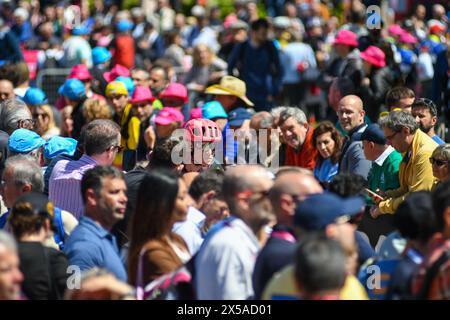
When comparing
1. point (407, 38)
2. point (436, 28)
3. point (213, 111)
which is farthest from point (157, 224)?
point (436, 28)

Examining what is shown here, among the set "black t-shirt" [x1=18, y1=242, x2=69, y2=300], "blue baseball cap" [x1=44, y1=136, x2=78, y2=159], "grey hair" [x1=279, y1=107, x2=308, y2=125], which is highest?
"black t-shirt" [x1=18, y1=242, x2=69, y2=300]

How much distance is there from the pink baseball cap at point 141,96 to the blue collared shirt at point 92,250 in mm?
5255

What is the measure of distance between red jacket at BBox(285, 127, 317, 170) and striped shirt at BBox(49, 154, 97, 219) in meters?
2.69

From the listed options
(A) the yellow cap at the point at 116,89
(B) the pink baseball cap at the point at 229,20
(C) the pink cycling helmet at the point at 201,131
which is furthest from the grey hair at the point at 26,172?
(B) the pink baseball cap at the point at 229,20

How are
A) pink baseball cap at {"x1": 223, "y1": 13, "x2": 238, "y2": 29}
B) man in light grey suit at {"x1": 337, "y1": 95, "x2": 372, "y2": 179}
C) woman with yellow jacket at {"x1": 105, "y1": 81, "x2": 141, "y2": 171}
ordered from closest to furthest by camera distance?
man in light grey suit at {"x1": 337, "y1": 95, "x2": 372, "y2": 179}, woman with yellow jacket at {"x1": 105, "y1": 81, "x2": 141, "y2": 171}, pink baseball cap at {"x1": 223, "y1": 13, "x2": 238, "y2": 29}

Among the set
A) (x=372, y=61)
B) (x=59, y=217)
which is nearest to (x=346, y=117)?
(x=372, y=61)

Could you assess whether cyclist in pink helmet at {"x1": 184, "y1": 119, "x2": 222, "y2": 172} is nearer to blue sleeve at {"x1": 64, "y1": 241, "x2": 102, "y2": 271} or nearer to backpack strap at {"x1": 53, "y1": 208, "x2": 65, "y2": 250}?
backpack strap at {"x1": 53, "y1": 208, "x2": 65, "y2": 250}

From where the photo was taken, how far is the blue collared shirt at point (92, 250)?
6176mm

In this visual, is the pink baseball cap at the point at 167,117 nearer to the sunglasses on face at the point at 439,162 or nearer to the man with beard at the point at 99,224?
the sunglasses on face at the point at 439,162

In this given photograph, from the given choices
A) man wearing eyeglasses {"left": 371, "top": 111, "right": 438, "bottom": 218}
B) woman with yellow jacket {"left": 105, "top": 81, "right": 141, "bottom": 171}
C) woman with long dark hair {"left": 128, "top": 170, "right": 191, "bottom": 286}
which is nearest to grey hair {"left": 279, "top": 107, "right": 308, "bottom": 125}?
man wearing eyeglasses {"left": 371, "top": 111, "right": 438, "bottom": 218}

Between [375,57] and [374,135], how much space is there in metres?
3.21

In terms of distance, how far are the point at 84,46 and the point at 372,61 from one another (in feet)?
23.3

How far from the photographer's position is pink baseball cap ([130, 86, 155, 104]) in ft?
37.9

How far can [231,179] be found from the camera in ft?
19.4
